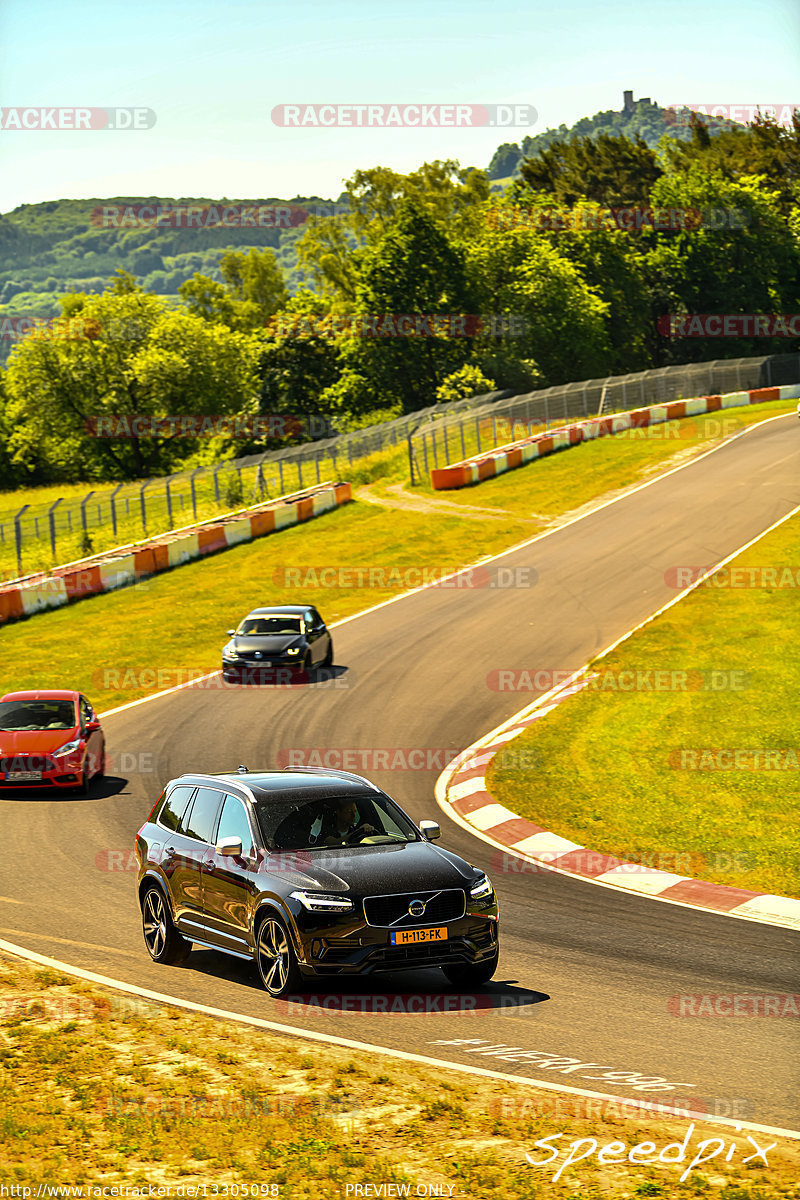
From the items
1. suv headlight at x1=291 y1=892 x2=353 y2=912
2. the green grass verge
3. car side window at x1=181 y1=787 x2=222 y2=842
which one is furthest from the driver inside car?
the green grass verge

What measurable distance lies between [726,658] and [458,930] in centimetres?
1495

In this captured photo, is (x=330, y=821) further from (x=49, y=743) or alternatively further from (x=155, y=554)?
(x=155, y=554)

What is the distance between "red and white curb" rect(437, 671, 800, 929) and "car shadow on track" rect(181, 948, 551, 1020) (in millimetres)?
3558

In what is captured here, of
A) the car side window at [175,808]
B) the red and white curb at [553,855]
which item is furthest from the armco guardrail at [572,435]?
the car side window at [175,808]

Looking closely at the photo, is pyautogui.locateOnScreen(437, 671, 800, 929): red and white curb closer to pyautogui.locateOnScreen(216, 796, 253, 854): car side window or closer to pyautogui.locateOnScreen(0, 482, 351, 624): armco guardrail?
pyautogui.locateOnScreen(216, 796, 253, 854): car side window

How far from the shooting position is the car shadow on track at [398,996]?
9.20m

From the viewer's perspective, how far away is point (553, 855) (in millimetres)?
14875

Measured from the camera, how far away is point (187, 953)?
11.0 meters

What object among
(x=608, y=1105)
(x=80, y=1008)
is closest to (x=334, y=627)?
(x=80, y=1008)

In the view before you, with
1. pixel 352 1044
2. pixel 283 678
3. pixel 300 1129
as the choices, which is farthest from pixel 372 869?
pixel 283 678

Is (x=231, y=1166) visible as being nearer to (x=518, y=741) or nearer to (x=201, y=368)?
(x=518, y=741)

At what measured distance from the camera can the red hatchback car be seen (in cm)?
1859

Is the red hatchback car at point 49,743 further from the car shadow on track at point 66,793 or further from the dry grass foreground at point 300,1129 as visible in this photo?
the dry grass foreground at point 300,1129

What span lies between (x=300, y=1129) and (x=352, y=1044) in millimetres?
1739
